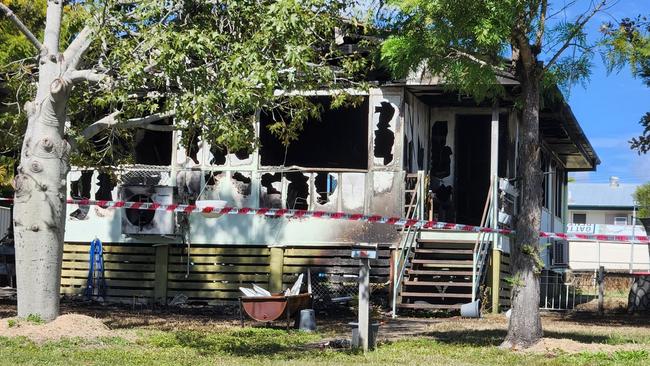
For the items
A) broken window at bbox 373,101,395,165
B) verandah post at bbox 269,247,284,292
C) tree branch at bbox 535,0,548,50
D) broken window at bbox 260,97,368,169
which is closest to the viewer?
tree branch at bbox 535,0,548,50

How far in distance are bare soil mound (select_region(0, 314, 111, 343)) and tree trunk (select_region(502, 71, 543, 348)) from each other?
4.82 meters

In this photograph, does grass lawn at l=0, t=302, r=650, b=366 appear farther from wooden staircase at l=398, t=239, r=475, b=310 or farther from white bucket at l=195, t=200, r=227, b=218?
white bucket at l=195, t=200, r=227, b=218

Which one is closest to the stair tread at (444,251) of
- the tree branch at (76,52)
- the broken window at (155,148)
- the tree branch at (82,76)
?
the broken window at (155,148)

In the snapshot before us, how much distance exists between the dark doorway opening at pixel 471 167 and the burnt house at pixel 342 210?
0.8 inches

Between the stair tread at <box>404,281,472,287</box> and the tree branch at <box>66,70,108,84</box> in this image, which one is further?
the stair tread at <box>404,281,472,287</box>

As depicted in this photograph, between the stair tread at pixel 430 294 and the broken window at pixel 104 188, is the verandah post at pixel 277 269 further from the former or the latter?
the broken window at pixel 104 188

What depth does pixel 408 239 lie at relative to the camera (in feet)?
57.3

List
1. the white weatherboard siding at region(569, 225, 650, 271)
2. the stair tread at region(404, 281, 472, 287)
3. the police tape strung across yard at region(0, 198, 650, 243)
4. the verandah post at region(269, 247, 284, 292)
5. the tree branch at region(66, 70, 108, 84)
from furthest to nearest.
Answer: the white weatherboard siding at region(569, 225, 650, 271) → the verandah post at region(269, 247, 284, 292) → the stair tread at region(404, 281, 472, 287) → the police tape strung across yard at region(0, 198, 650, 243) → the tree branch at region(66, 70, 108, 84)

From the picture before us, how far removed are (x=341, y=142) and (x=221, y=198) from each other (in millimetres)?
3947

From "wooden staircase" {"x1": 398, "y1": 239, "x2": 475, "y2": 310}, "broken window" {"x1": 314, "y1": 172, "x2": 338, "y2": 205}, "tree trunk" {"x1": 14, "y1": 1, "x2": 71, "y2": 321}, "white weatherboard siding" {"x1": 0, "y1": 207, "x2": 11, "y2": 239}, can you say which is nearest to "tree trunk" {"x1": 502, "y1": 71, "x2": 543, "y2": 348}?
"wooden staircase" {"x1": 398, "y1": 239, "x2": 475, "y2": 310}

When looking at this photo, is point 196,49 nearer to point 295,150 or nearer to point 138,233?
point 138,233

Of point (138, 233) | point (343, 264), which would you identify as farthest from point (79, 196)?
point (343, 264)

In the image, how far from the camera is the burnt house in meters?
17.6

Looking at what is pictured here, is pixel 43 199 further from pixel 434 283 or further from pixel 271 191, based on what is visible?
pixel 271 191
